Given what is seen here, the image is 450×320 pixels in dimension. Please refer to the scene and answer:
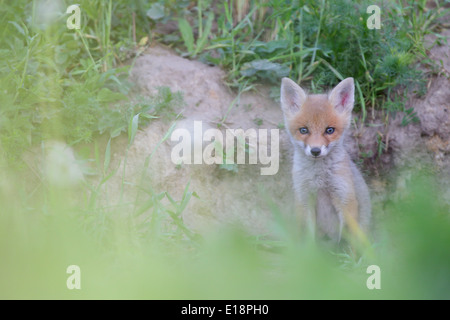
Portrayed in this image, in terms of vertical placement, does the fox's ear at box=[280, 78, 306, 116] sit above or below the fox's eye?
above

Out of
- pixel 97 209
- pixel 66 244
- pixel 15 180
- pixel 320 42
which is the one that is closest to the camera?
pixel 66 244

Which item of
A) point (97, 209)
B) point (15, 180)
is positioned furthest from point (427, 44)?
point (15, 180)

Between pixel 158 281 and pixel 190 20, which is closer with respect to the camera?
pixel 158 281

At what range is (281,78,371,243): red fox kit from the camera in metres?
4.00

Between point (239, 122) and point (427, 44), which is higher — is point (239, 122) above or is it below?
below

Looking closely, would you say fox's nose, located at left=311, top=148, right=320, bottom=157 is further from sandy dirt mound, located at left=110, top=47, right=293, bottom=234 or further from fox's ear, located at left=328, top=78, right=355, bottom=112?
sandy dirt mound, located at left=110, top=47, right=293, bottom=234

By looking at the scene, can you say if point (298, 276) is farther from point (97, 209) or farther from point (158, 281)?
point (97, 209)

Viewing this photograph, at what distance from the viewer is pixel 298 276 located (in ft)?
4.46

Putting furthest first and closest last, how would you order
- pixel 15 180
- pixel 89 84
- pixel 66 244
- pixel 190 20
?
pixel 190 20, pixel 89 84, pixel 15 180, pixel 66 244

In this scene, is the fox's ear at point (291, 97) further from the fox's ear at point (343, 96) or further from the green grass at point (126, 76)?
the green grass at point (126, 76)

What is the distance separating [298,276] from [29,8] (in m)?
4.40

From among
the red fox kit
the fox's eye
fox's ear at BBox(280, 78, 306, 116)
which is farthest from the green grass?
fox's ear at BBox(280, 78, 306, 116)

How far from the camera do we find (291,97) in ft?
13.7

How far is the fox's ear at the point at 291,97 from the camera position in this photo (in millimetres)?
4102
